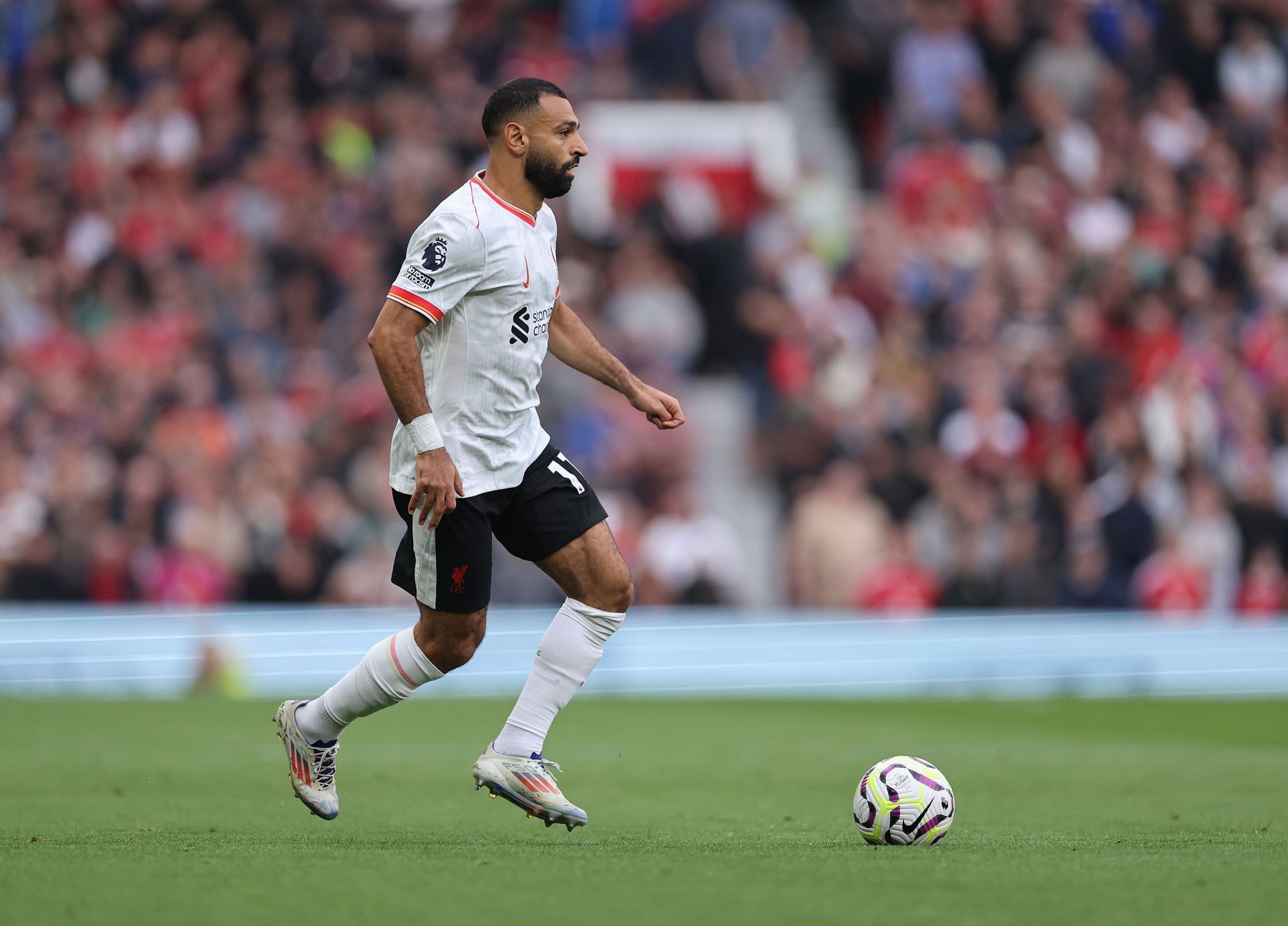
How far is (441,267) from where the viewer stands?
6336 millimetres

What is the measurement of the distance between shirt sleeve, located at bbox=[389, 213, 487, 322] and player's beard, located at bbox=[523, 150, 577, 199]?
1.07 feet

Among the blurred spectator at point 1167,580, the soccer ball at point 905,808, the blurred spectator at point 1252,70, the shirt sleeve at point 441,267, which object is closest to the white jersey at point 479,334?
the shirt sleeve at point 441,267

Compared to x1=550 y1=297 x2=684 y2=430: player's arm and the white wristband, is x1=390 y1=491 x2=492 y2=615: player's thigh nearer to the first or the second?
the white wristband

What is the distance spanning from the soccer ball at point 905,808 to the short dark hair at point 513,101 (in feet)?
8.16

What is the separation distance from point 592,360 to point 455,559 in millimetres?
1022

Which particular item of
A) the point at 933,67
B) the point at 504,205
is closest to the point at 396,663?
the point at 504,205

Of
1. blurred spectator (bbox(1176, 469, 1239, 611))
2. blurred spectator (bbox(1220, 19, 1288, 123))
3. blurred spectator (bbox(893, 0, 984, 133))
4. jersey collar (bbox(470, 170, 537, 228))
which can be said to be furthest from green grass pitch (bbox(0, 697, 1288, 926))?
blurred spectator (bbox(1220, 19, 1288, 123))

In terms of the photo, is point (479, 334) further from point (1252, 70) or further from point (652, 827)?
point (1252, 70)

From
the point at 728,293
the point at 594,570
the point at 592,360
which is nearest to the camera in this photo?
the point at 594,570

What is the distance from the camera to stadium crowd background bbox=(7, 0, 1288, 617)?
16.0 metres

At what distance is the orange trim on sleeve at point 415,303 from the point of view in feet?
20.7

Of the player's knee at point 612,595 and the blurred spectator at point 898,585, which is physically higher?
the player's knee at point 612,595

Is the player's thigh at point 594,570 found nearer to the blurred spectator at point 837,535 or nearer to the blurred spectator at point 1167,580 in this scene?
the blurred spectator at point 837,535

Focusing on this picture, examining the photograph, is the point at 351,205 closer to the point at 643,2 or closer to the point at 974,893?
the point at 643,2
